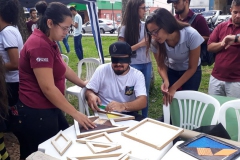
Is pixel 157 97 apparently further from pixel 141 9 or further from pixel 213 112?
pixel 213 112

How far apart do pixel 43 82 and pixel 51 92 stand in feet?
0.28

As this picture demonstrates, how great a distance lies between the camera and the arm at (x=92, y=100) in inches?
81.8

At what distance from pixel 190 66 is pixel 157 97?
2.50m

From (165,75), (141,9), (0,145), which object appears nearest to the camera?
(0,145)

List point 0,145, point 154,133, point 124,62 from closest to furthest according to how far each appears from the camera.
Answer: point 154,133, point 0,145, point 124,62

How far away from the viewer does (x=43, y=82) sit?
163 centimetres

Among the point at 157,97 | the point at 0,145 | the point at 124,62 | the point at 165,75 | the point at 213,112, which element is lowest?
the point at 157,97

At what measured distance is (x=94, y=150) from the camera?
141 centimetres

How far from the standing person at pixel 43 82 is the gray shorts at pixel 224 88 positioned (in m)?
1.51

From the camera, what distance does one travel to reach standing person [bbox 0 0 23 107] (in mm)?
2137

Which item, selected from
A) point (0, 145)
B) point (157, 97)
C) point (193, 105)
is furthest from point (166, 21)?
point (157, 97)

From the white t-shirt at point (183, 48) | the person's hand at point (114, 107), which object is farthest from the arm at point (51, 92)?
the white t-shirt at point (183, 48)

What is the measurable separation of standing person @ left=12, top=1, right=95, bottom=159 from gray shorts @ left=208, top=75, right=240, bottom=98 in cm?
151

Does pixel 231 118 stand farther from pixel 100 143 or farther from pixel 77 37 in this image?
pixel 77 37
